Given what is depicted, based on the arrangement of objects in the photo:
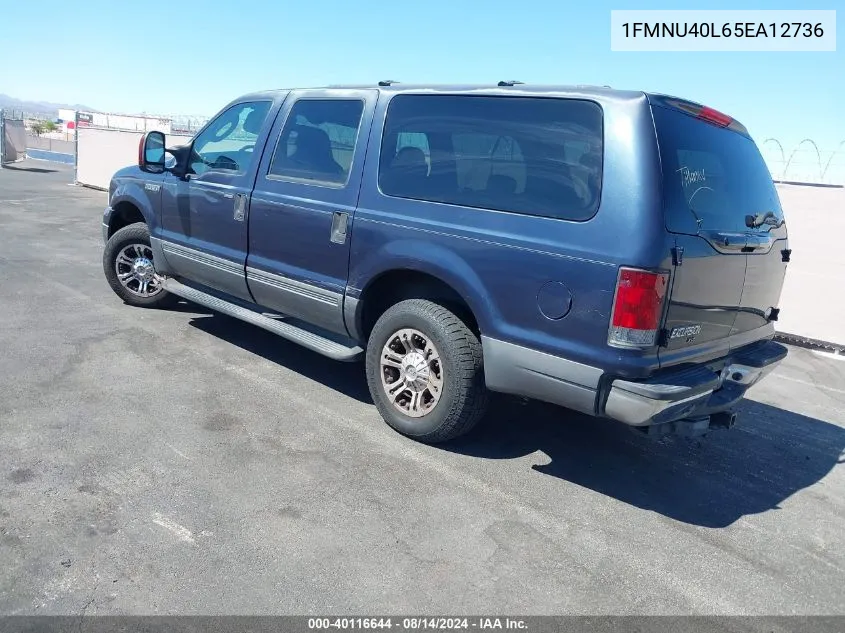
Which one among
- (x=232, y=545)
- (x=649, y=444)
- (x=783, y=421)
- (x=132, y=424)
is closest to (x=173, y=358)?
(x=132, y=424)

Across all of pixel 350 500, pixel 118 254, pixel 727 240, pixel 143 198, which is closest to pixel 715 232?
pixel 727 240

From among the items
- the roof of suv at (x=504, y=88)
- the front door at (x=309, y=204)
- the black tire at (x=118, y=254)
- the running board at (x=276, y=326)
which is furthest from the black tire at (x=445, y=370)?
Answer: the black tire at (x=118, y=254)

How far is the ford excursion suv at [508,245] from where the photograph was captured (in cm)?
322

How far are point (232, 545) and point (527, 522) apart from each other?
4.65 feet

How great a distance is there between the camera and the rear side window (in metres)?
3.37

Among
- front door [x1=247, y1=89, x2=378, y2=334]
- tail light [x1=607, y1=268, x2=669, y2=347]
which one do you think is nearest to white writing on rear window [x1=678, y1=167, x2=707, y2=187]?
tail light [x1=607, y1=268, x2=669, y2=347]

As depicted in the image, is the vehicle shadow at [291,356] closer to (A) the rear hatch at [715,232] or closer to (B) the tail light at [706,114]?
(A) the rear hatch at [715,232]

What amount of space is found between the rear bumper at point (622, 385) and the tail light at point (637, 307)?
215 millimetres

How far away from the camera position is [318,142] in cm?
470

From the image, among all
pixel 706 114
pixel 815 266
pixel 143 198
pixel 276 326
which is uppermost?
pixel 706 114

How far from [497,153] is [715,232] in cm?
121

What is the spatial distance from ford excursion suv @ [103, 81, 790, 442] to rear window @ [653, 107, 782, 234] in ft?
0.04

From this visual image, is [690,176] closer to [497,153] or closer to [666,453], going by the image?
[497,153]

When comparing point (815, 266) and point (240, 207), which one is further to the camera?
point (815, 266)
